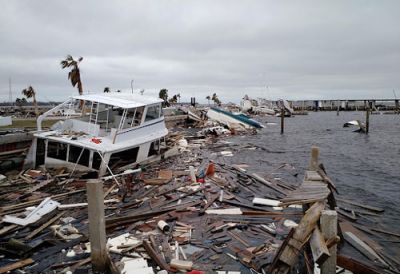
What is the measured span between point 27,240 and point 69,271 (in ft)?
9.51

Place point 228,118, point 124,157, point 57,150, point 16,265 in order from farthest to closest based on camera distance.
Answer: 1. point 228,118
2. point 124,157
3. point 57,150
4. point 16,265

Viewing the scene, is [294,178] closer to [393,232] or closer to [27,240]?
[393,232]

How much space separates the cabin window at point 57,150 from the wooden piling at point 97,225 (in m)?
11.0

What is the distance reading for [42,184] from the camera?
15.6 metres

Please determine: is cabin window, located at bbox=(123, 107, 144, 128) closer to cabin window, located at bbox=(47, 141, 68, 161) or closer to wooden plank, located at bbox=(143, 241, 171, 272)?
cabin window, located at bbox=(47, 141, 68, 161)

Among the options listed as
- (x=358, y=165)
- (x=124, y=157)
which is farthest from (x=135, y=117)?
(x=358, y=165)

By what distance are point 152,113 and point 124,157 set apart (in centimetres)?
393

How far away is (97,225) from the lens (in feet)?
25.5

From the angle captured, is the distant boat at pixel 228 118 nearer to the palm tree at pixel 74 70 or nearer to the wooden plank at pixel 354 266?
the palm tree at pixel 74 70

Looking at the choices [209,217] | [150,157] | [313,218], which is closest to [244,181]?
[209,217]

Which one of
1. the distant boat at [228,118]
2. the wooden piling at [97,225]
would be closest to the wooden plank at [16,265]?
the wooden piling at [97,225]

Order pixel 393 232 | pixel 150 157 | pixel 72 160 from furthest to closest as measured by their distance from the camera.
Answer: pixel 150 157, pixel 72 160, pixel 393 232

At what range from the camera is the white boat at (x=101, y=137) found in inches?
656

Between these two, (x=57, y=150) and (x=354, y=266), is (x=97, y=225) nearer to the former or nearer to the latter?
(x=354, y=266)
